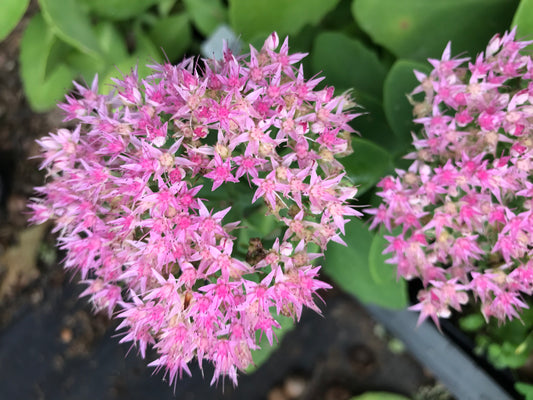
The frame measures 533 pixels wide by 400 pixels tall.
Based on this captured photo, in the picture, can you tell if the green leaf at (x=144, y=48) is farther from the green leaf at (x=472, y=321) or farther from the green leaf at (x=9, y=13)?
the green leaf at (x=472, y=321)

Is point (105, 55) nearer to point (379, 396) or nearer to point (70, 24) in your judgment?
point (70, 24)

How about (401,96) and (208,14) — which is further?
(208,14)

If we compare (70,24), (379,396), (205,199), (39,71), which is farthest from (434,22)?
(379,396)

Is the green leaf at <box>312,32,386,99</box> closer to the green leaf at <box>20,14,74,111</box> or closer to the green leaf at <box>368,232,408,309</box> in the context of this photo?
the green leaf at <box>368,232,408,309</box>

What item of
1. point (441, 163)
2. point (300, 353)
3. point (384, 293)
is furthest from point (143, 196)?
point (300, 353)

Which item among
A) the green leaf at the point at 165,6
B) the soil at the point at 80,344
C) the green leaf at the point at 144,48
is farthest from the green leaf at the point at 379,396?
the green leaf at the point at 165,6

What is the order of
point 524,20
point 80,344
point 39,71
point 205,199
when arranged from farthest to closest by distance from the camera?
1. point 80,344
2. point 39,71
3. point 524,20
4. point 205,199
